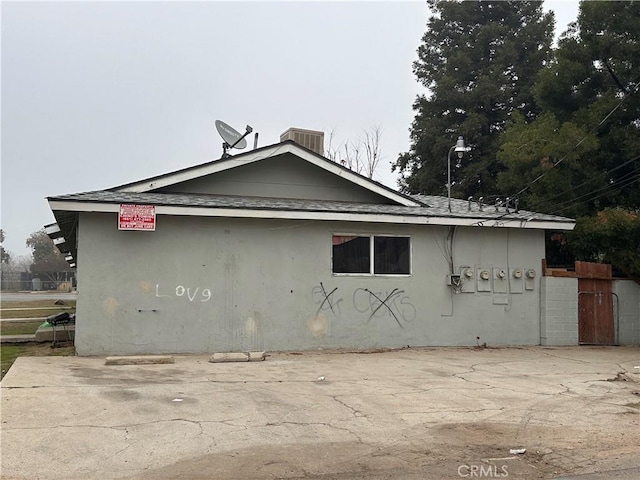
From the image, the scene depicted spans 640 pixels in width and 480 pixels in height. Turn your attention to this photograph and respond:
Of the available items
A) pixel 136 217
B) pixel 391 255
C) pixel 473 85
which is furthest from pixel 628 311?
pixel 473 85

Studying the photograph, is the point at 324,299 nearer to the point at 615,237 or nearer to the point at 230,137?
the point at 230,137

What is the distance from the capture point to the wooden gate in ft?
53.5

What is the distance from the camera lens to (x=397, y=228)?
48.0 feet

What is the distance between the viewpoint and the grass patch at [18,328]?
1753 cm

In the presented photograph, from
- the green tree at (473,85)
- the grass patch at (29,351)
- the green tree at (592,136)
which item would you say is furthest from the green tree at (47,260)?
the green tree at (592,136)

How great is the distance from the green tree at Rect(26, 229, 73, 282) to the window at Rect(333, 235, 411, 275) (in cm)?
6351

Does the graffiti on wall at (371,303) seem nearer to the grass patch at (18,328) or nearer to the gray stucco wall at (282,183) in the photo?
the gray stucco wall at (282,183)

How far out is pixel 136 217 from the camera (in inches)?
485

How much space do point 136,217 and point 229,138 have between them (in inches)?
171

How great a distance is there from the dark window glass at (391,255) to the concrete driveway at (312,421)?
3346mm

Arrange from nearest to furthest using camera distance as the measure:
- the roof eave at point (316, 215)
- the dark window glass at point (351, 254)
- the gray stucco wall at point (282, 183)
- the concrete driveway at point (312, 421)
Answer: the concrete driveway at point (312, 421), the roof eave at point (316, 215), the dark window glass at point (351, 254), the gray stucco wall at point (282, 183)

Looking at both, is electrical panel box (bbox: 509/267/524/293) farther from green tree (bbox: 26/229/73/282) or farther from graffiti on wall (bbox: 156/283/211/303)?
green tree (bbox: 26/229/73/282)

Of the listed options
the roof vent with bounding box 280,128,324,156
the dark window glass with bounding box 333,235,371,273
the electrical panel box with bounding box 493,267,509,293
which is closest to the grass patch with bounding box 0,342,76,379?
the dark window glass with bounding box 333,235,371,273

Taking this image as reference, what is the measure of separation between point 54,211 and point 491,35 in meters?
28.2
